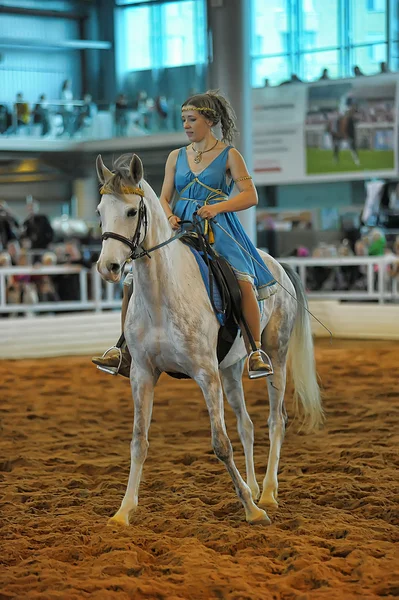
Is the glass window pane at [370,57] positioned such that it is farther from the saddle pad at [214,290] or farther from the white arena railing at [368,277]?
the saddle pad at [214,290]

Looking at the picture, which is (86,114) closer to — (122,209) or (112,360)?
(112,360)

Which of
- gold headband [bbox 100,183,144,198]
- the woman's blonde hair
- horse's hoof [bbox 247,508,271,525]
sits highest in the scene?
the woman's blonde hair

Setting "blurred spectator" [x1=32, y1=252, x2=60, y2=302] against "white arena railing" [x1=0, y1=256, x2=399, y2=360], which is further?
"blurred spectator" [x1=32, y1=252, x2=60, y2=302]

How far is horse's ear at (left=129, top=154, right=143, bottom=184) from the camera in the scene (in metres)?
4.50

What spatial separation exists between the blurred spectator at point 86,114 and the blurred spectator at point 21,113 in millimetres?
1452

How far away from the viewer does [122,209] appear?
14.7ft

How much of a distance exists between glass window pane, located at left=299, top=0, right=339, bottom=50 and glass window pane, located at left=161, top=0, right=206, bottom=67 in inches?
155

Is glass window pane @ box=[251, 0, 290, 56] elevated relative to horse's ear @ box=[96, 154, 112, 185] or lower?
elevated

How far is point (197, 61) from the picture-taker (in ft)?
93.9

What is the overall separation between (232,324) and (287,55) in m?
21.5

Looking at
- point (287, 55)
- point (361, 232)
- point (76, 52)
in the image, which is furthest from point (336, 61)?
point (76, 52)

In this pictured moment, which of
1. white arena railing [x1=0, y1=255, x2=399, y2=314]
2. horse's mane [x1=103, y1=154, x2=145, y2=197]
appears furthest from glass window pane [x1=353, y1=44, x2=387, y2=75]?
horse's mane [x1=103, y1=154, x2=145, y2=197]

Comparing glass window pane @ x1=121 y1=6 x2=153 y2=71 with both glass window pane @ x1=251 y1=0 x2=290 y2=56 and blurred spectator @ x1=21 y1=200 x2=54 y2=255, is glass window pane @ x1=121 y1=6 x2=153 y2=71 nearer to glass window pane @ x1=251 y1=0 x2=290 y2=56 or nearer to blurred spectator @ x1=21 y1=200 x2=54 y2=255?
glass window pane @ x1=251 y1=0 x2=290 y2=56

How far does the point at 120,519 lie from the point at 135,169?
5.73 ft
